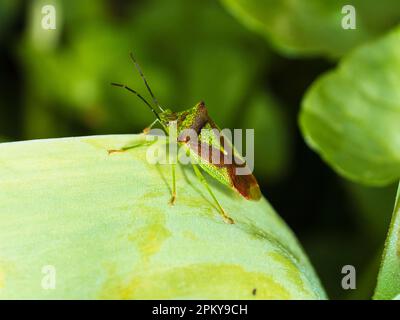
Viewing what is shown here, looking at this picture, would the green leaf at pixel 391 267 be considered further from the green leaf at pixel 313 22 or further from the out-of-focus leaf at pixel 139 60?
the out-of-focus leaf at pixel 139 60

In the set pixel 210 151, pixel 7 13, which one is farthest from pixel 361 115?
pixel 7 13

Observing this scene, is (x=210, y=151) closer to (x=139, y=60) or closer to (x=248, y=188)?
(x=248, y=188)

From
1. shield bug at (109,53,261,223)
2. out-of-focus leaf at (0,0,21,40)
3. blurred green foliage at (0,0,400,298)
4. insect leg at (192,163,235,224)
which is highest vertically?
out-of-focus leaf at (0,0,21,40)

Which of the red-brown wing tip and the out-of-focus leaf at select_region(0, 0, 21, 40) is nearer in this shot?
the red-brown wing tip

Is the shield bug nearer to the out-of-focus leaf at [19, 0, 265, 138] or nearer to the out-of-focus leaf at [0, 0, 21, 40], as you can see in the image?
the out-of-focus leaf at [19, 0, 265, 138]

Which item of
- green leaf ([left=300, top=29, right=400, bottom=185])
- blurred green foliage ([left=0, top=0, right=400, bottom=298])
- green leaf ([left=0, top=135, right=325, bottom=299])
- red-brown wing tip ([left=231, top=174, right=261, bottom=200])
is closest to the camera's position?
green leaf ([left=0, top=135, right=325, bottom=299])

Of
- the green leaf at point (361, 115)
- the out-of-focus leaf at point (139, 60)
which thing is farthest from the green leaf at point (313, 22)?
the out-of-focus leaf at point (139, 60)

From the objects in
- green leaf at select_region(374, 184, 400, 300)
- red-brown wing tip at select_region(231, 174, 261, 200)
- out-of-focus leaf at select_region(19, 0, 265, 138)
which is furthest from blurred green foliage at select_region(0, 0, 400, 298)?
green leaf at select_region(374, 184, 400, 300)

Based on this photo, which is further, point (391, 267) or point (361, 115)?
point (361, 115)
